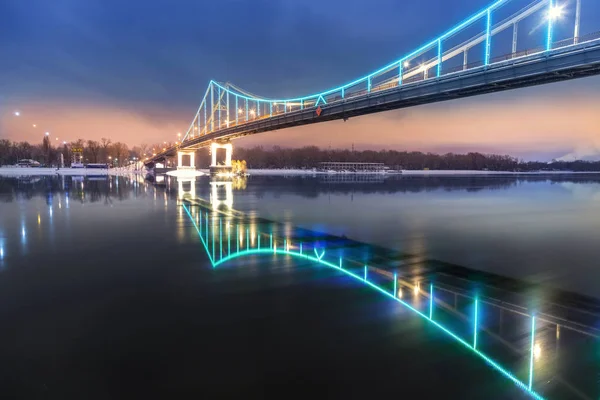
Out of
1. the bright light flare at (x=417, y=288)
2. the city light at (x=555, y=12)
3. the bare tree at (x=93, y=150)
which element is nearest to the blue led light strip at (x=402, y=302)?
the bright light flare at (x=417, y=288)

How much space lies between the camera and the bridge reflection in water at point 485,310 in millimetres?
4871

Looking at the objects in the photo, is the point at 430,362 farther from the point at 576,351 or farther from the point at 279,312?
the point at 279,312

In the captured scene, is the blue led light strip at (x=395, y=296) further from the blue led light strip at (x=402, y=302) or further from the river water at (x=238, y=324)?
the river water at (x=238, y=324)

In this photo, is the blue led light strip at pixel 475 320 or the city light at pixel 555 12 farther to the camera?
the city light at pixel 555 12

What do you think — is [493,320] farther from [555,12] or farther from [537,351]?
[555,12]

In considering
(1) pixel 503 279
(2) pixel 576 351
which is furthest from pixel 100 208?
(2) pixel 576 351

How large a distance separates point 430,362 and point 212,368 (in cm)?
283

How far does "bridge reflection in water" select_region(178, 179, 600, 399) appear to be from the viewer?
4871 millimetres

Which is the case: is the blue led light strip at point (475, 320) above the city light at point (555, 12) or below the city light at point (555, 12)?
below

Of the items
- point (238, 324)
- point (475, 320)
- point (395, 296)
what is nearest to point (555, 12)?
point (395, 296)

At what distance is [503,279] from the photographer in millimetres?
9000

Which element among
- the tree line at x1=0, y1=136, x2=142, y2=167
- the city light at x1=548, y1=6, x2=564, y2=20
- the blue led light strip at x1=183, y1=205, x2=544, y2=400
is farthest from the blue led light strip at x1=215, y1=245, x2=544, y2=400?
the tree line at x1=0, y1=136, x2=142, y2=167

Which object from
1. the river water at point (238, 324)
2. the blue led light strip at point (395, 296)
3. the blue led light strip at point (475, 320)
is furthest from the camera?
the blue led light strip at point (475, 320)

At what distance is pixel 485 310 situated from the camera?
6926 mm
